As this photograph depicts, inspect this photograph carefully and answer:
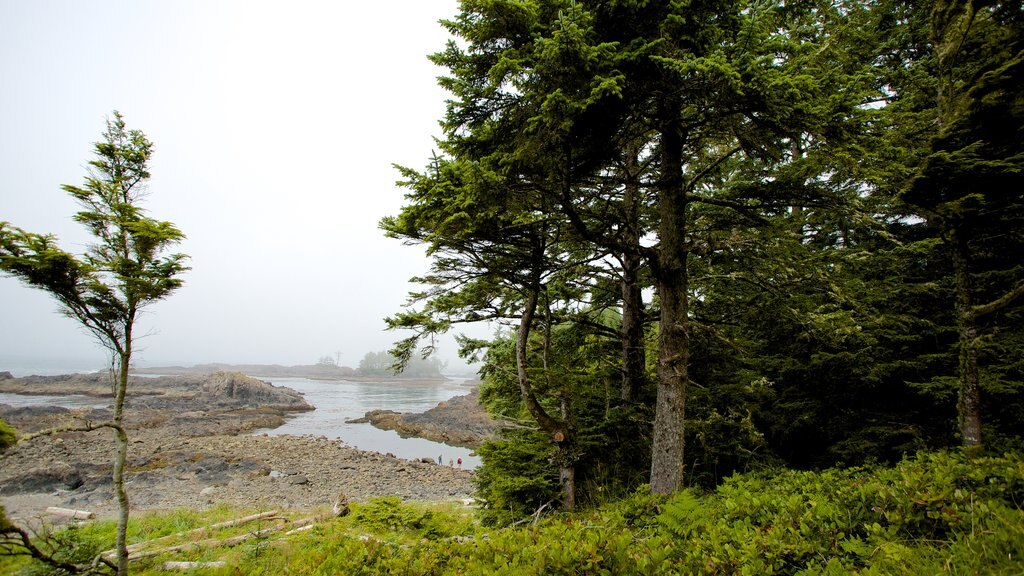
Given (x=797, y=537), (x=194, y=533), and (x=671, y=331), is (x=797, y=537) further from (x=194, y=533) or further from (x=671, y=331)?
(x=194, y=533)

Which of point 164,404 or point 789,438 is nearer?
point 789,438

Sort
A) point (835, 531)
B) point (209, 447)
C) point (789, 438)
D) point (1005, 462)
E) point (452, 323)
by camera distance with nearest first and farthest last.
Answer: point (835, 531) < point (1005, 462) < point (452, 323) < point (789, 438) < point (209, 447)

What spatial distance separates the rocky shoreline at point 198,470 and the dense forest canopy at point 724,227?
38.1ft

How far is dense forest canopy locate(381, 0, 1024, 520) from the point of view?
4.34 metres

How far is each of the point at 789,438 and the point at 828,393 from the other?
1.41 metres

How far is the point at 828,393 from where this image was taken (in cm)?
791

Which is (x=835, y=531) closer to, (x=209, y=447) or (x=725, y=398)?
(x=725, y=398)

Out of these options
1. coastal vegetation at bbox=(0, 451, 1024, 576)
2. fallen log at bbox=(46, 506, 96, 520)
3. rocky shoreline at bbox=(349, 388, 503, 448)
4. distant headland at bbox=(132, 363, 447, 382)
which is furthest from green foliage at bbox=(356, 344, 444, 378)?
coastal vegetation at bbox=(0, 451, 1024, 576)

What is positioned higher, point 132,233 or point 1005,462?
point 132,233

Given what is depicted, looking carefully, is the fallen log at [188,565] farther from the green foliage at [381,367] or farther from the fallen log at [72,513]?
the green foliage at [381,367]

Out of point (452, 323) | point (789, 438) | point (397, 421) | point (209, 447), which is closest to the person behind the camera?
point (452, 323)

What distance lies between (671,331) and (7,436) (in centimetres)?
723

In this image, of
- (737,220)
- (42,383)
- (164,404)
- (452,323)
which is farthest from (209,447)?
(42,383)

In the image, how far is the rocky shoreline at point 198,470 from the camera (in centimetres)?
1507
